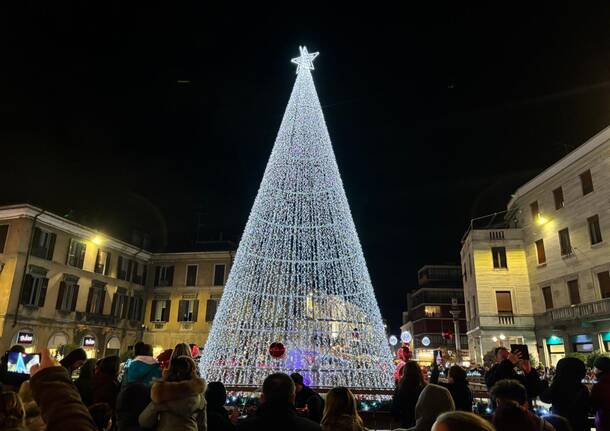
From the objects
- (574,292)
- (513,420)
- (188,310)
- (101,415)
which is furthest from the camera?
(188,310)

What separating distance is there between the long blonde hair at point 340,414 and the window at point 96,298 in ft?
121

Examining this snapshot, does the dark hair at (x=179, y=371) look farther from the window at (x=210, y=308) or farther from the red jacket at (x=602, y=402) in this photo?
the window at (x=210, y=308)

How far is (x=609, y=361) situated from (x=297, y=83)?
38.5 ft

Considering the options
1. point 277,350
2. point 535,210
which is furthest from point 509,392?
point 535,210

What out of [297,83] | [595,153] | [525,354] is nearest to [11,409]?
[525,354]

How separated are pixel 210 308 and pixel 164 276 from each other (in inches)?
247

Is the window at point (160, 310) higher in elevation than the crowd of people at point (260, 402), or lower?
higher

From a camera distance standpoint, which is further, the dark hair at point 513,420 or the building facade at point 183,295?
the building facade at point 183,295

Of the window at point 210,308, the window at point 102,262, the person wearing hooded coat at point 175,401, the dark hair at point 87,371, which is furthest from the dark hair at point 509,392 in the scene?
the window at point 210,308

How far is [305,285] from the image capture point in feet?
45.5

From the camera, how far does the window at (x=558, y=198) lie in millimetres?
28703

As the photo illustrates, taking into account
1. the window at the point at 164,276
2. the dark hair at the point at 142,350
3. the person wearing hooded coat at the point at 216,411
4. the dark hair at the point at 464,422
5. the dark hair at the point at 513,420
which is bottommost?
the person wearing hooded coat at the point at 216,411

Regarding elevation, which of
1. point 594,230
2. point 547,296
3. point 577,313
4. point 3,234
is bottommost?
point 577,313

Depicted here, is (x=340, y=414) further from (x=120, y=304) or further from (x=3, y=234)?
(x=120, y=304)
